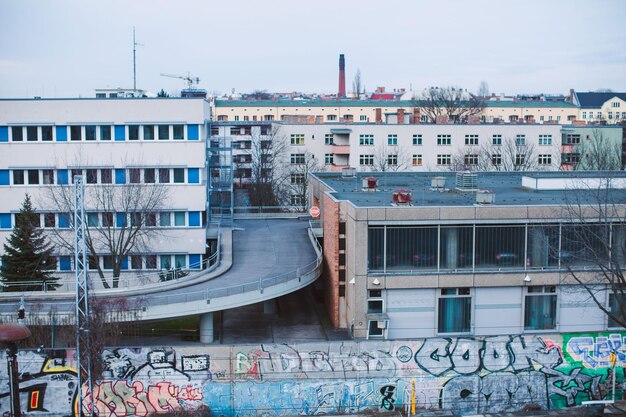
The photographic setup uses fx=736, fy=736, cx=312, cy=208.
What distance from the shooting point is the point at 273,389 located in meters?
22.1

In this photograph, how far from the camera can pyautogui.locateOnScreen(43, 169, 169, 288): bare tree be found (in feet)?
120

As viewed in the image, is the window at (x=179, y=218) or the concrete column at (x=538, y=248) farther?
the window at (x=179, y=218)

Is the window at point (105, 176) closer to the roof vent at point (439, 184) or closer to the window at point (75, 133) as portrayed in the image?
the window at point (75, 133)

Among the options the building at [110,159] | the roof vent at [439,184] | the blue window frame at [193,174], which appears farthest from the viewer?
the blue window frame at [193,174]

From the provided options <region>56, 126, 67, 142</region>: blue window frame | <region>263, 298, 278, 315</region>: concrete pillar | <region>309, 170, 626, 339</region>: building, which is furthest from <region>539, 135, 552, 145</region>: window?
<region>56, 126, 67, 142</region>: blue window frame

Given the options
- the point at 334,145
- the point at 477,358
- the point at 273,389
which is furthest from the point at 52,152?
the point at 334,145

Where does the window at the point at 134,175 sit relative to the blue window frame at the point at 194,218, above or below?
above

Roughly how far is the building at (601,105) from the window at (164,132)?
94604 millimetres

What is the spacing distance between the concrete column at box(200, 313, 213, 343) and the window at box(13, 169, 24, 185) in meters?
15.8

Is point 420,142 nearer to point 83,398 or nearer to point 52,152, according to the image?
point 52,152

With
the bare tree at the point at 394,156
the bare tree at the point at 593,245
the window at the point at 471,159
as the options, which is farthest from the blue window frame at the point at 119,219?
the window at the point at 471,159

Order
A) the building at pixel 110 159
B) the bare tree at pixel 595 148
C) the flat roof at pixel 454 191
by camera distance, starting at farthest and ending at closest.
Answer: the bare tree at pixel 595 148 → the building at pixel 110 159 → the flat roof at pixel 454 191

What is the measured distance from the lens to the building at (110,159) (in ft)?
A: 123

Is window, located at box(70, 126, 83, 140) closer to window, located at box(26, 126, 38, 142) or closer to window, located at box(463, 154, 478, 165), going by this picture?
window, located at box(26, 126, 38, 142)
